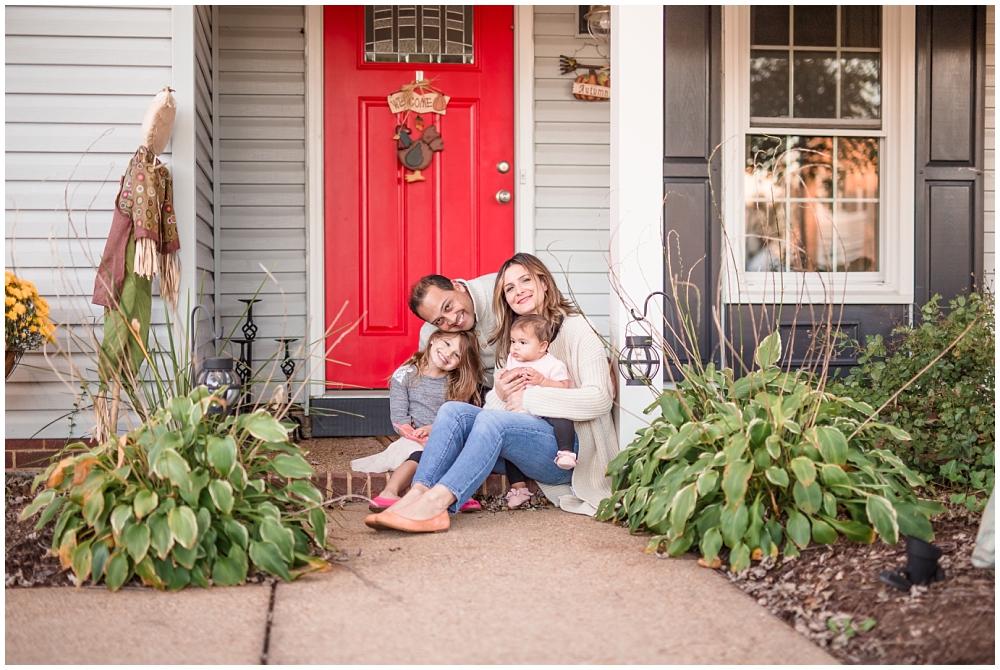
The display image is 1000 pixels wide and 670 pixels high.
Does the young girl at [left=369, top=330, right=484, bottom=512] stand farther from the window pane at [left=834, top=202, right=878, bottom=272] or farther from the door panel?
the door panel

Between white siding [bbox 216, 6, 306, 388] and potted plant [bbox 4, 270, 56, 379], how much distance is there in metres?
1.13

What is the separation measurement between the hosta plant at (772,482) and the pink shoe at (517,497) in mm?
532

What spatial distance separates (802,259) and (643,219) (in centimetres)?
116

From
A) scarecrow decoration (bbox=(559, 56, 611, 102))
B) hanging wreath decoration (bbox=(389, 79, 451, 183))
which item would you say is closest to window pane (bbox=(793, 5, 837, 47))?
scarecrow decoration (bbox=(559, 56, 611, 102))

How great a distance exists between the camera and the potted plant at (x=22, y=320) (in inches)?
111

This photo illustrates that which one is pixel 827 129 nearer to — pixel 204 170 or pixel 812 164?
pixel 812 164

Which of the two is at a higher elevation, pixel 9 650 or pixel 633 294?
pixel 633 294

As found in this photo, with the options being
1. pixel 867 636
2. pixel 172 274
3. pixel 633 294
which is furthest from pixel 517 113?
pixel 867 636

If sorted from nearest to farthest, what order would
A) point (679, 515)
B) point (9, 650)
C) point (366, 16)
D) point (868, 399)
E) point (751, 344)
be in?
point (9, 650)
point (679, 515)
point (868, 399)
point (751, 344)
point (366, 16)

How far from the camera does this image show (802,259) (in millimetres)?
3846

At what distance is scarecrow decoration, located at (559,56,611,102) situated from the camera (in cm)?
414

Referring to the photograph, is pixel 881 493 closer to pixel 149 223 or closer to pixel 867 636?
pixel 867 636

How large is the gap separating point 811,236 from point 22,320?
3.39 meters

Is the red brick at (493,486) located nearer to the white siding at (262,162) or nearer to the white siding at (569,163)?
the white siding at (569,163)
